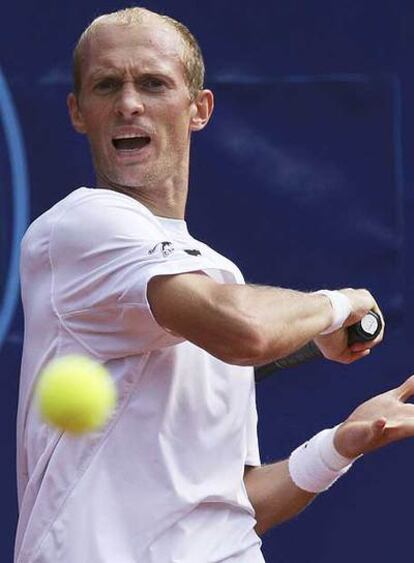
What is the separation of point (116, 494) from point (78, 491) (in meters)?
0.08

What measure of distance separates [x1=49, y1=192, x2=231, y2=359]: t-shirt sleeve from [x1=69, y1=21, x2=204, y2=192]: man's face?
0.28m

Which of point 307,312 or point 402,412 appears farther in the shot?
point 402,412

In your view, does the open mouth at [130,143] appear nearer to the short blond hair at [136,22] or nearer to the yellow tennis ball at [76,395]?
the short blond hair at [136,22]

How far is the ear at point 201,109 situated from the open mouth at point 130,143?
293mm

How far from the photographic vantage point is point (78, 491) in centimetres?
363

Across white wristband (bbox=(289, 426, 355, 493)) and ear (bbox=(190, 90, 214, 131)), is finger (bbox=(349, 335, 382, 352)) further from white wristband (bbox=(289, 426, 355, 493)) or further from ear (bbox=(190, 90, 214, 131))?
ear (bbox=(190, 90, 214, 131))

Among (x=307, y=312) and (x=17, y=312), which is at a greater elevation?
(x=307, y=312)

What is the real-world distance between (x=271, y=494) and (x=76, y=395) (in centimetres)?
92

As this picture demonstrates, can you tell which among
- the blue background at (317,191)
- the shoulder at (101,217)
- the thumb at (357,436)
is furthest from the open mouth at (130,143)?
the blue background at (317,191)

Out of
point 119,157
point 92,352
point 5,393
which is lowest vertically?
point 5,393

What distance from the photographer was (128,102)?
157 inches

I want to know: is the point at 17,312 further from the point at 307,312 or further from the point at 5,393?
the point at 307,312

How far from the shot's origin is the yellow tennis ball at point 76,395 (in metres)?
3.55

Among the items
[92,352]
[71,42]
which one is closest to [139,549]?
[92,352]
